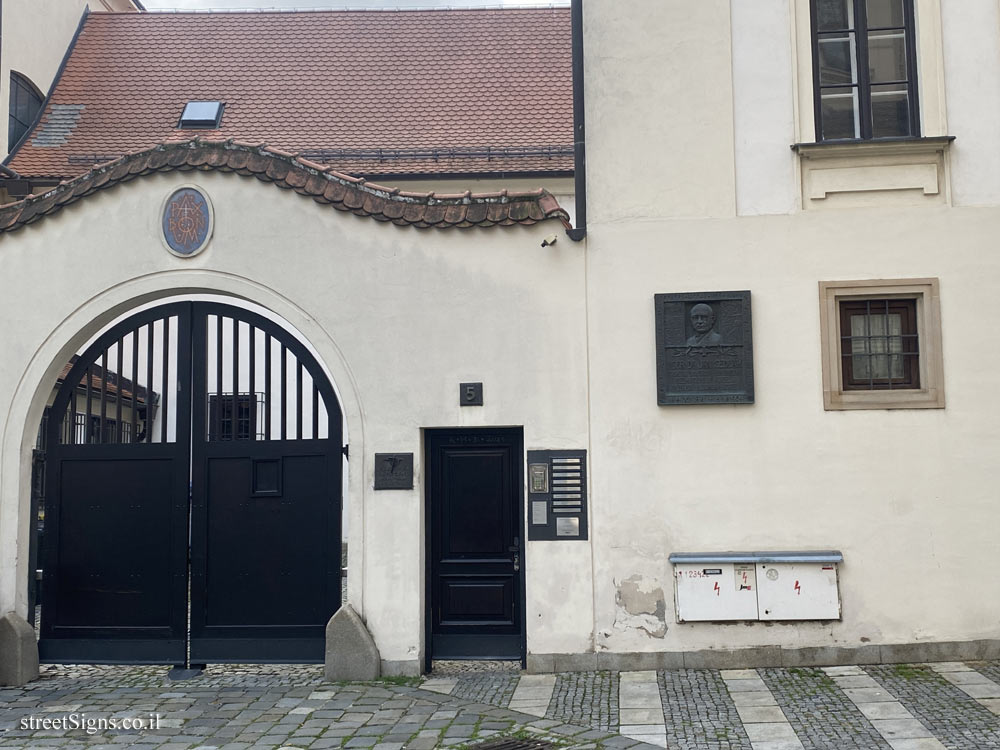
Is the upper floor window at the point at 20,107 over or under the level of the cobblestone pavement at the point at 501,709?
over

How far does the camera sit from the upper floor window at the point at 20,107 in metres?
17.6

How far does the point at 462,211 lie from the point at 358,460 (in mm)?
2488

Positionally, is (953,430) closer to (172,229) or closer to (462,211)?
(462,211)

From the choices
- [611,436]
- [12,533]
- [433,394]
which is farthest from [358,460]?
[12,533]

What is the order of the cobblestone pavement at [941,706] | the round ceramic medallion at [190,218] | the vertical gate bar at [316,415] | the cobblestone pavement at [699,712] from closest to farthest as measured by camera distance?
the cobblestone pavement at [941,706] < the cobblestone pavement at [699,712] < the round ceramic medallion at [190,218] < the vertical gate bar at [316,415]

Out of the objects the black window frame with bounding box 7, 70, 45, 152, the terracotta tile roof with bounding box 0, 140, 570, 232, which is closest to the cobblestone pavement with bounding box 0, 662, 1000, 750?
the terracotta tile roof with bounding box 0, 140, 570, 232

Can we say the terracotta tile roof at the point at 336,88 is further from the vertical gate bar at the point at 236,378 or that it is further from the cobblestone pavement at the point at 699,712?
the cobblestone pavement at the point at 699,712

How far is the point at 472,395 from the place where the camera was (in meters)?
9.59

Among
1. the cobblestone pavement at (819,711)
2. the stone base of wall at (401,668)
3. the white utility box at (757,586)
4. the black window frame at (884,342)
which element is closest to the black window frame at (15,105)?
the stone base of wall at (401,668)

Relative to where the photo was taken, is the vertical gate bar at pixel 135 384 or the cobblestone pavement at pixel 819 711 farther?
the vertical gate bar at pixel 135 384

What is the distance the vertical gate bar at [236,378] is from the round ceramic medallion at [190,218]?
80 centimetres

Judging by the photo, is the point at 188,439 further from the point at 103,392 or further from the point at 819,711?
the point at 819,711

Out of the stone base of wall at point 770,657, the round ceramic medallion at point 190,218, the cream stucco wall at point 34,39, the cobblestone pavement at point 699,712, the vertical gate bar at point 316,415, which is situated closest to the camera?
the cobblestone pavement at point 699,712

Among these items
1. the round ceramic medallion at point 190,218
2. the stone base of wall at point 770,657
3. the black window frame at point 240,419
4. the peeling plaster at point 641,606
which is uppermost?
the round ceramic medallion at point 190,218
